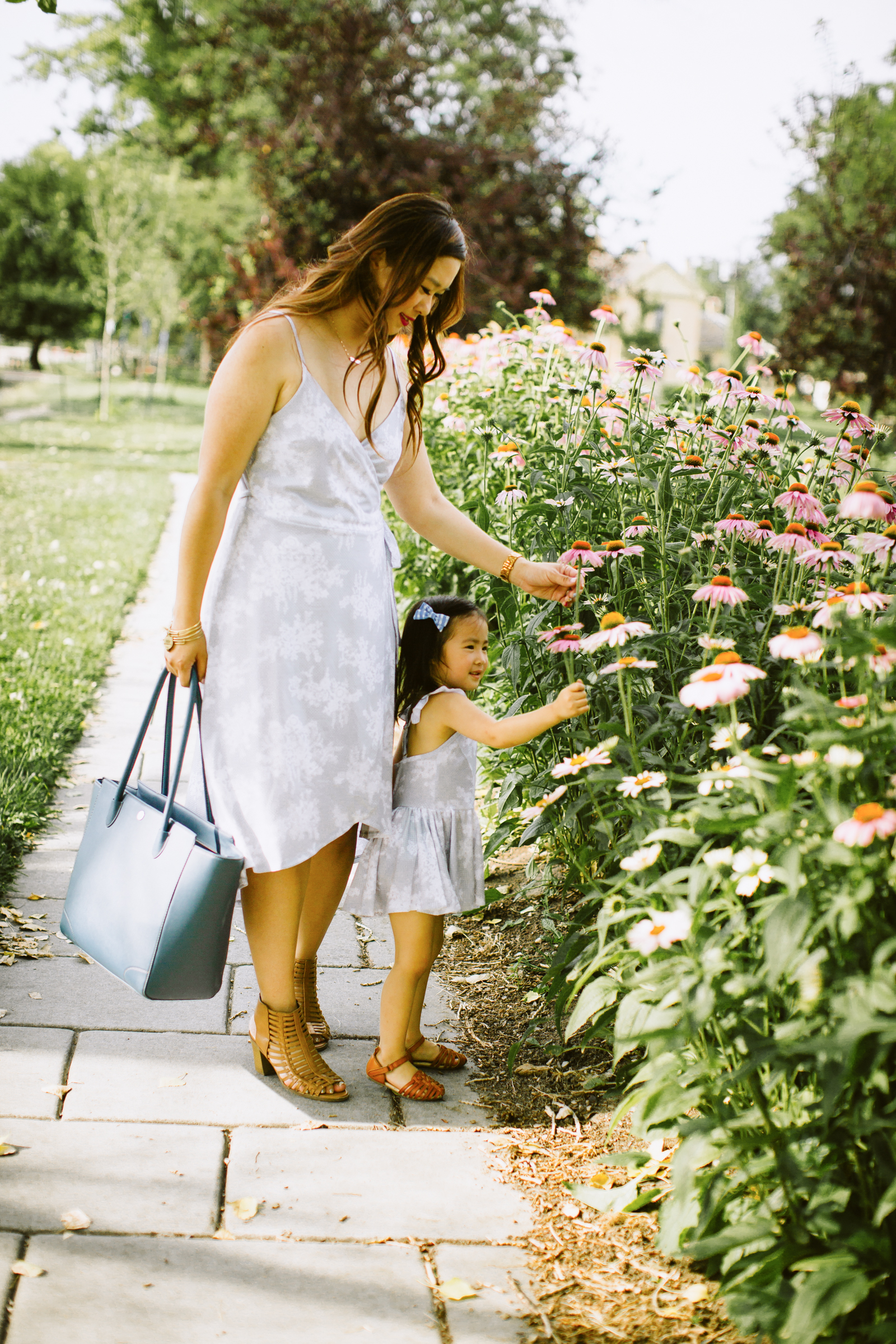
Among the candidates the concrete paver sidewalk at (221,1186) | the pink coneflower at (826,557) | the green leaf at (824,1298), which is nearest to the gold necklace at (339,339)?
the pink coneflower at (826,557)

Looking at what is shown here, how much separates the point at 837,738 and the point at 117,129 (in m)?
20.7

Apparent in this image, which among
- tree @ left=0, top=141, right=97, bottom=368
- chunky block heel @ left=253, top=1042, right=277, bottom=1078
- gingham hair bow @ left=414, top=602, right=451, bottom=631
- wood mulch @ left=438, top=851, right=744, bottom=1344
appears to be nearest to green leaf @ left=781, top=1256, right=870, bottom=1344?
wood mulch @ left=438, top=851, right=744, bottom=1344

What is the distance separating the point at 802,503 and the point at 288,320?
114 centimetres

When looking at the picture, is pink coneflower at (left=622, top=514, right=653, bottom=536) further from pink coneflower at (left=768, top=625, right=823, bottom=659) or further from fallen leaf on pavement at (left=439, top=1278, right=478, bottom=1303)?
fallen leaf on pavement at (left=439, top=1278, right=478, bottom=1303)

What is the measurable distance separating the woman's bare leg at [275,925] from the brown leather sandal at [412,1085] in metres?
0.24

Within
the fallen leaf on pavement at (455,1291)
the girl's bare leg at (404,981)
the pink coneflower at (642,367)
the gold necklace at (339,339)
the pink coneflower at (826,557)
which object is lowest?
the fallen leaf on pavement at (455,1291)

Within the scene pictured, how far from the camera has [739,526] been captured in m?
2.28

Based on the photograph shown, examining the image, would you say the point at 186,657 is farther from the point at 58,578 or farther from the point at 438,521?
the point at 58,578

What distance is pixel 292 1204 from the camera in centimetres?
195

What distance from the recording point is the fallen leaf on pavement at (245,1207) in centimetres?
189

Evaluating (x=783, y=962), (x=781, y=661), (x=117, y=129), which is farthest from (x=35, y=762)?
(x=117, y=129)

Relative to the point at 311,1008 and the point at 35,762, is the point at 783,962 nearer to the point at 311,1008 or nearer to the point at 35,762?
the point at 311,1008

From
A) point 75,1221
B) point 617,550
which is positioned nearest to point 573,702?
point 617,550

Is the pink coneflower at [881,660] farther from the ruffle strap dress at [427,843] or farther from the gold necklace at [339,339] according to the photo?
the gold necklace at [339,339]
